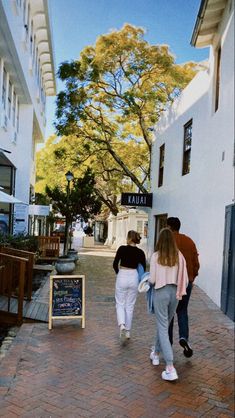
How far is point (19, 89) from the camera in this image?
50.9 feet

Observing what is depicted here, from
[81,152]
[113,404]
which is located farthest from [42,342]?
[81,152]

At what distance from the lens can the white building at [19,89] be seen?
40.8 feet

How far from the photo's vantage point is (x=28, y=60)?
597 inches

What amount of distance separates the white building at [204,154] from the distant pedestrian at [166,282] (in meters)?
1.24

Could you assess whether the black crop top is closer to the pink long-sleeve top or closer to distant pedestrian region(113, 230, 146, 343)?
distant pedestrian region(113, 230, 146, 343)

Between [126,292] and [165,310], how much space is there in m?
1.34

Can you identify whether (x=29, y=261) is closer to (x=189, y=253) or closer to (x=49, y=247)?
(x=189, y=253)

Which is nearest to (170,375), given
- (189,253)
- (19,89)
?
(189,253)

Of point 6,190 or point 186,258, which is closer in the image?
point 186,258

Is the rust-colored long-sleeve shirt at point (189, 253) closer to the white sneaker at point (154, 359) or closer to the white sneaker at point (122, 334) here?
the white sneaker at point (154, 359)

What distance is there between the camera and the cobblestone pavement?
3.57 m

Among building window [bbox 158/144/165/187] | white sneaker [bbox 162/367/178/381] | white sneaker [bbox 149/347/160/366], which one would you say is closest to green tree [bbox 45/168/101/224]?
building window [bbox 158/144/165/187]

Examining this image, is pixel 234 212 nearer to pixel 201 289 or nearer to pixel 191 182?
pixel 201 289

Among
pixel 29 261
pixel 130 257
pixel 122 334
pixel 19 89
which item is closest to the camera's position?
pixel 130 257
